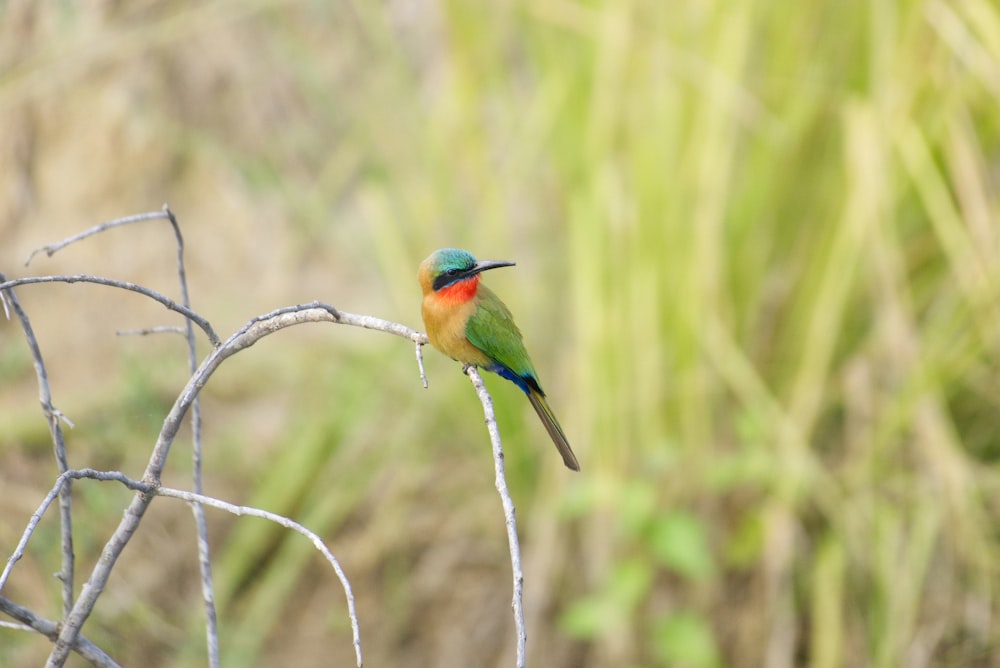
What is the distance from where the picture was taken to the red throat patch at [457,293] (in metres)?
1.83

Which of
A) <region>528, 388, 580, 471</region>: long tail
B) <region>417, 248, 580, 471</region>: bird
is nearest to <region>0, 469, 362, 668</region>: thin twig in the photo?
<region>528, 388, 580, 471</region>: long tail

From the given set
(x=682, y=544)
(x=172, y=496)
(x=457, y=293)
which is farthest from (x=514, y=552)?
(x=682, y=544)

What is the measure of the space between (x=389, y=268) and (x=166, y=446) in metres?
2.56

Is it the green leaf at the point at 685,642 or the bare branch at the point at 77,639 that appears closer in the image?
the bare branch at the point at 77,639

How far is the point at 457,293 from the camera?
72.6 inches

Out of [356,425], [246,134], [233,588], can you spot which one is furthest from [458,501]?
[246,134]

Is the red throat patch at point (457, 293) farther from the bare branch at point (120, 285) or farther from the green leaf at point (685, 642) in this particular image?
the green leaf at point (685, 642)

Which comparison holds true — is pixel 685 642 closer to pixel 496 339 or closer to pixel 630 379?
pixel 630 379

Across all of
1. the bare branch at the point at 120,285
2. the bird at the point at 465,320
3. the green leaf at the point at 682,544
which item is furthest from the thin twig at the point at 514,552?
the green leaf at the point at 682,544

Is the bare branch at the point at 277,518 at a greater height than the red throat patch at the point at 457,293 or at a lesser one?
lesser

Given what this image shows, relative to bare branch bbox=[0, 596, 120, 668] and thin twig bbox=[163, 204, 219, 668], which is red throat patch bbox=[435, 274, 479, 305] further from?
bare branch bbox=[0, 596, 120, 668]

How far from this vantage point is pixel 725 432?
3.48 meters

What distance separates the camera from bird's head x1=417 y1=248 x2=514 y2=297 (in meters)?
1.81

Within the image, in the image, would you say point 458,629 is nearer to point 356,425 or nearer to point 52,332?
point 356,425
